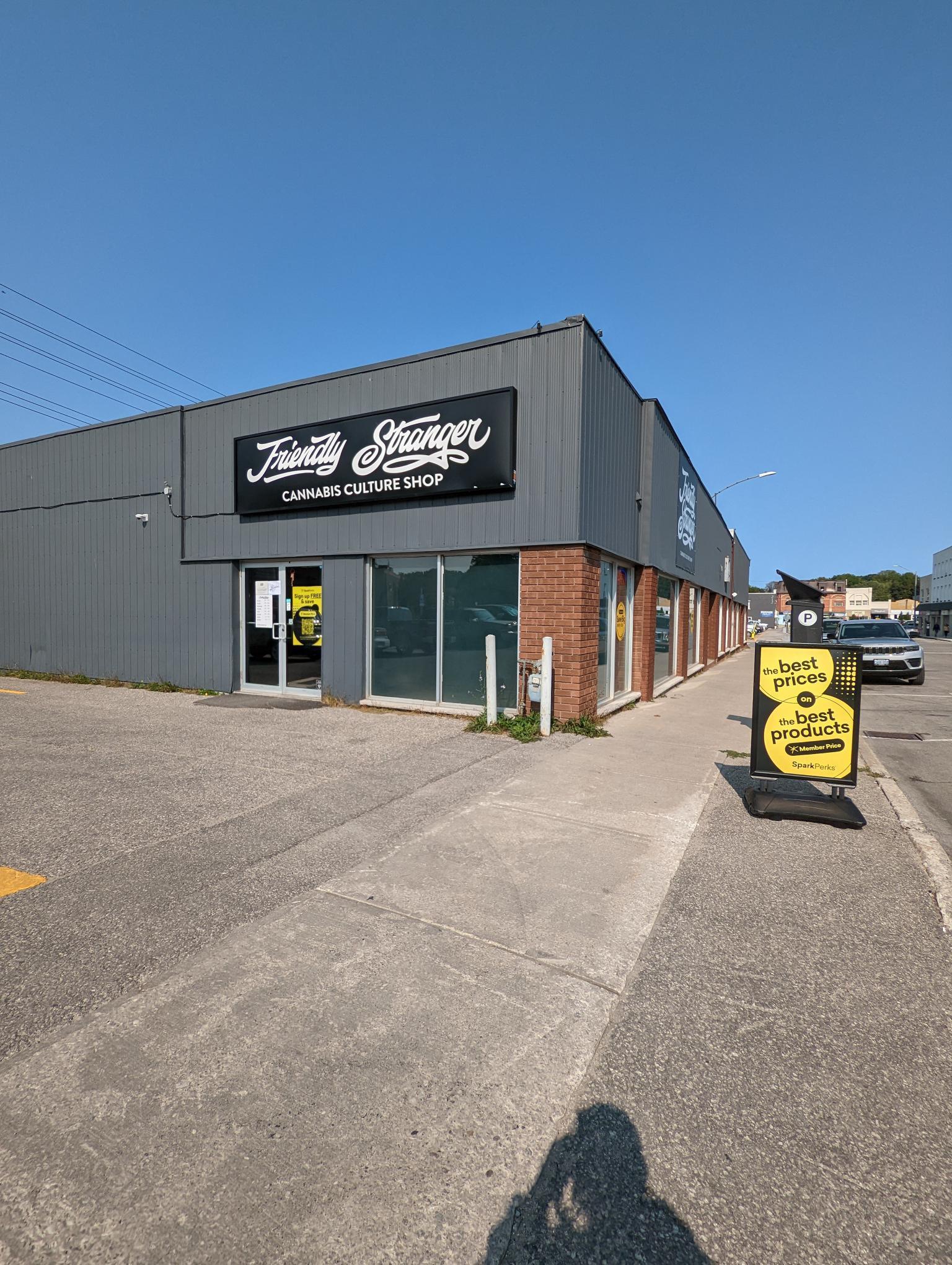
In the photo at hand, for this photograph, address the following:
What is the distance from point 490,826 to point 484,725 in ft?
12.1

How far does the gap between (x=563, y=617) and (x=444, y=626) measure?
2007 mm

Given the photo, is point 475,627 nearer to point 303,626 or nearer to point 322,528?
point 322,528

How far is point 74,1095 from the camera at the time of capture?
7.06 feet

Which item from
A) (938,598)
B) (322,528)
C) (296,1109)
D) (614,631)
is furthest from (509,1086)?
(938,598)

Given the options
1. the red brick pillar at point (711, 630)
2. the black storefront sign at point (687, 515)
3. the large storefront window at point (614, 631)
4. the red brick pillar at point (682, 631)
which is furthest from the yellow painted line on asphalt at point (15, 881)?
the red brick pillar at point (711, 630)

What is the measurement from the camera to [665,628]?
14.8 m

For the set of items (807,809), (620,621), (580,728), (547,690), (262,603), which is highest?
(262,603)

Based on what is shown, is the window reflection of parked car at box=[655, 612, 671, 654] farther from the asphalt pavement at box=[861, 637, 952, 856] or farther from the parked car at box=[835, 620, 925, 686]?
the parked car at box=[835, 620, 925, 686]

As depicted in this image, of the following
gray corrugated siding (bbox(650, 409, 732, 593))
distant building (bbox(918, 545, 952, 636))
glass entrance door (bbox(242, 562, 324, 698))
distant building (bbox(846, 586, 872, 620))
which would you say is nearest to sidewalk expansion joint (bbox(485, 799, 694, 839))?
glass entrance door (bbox(242, 562, 324, 698))

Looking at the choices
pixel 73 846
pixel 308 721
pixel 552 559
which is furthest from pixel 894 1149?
pixel 308 721

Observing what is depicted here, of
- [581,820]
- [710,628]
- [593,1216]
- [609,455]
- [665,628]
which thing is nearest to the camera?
[593,1216]

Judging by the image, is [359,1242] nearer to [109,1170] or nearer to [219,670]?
[109,1170]

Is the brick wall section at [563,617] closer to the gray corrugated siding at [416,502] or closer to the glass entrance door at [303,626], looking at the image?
the gray corrugated siding at [416,502]

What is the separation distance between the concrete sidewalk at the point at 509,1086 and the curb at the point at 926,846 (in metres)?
0.15
